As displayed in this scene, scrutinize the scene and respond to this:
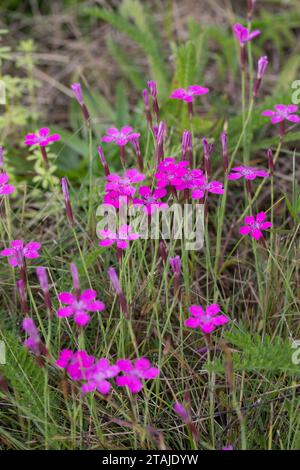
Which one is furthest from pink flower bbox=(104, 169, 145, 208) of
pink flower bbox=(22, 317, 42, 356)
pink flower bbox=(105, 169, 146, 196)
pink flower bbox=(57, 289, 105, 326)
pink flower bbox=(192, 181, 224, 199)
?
pink flower bbox=(22, 317, 42, 356)

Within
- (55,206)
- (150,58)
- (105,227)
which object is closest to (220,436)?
(105,227)

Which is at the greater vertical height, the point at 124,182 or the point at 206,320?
the point at 124,182

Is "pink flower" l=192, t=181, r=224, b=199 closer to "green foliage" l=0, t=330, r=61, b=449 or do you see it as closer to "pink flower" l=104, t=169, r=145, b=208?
"pink flower" l=104, t=169, r=145, b=208

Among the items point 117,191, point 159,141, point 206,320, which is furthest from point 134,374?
point 159,141

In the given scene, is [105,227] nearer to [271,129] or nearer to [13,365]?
[13,365]

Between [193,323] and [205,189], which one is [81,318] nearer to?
[193,323]

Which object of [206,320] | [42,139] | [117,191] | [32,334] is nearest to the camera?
[32,334]
